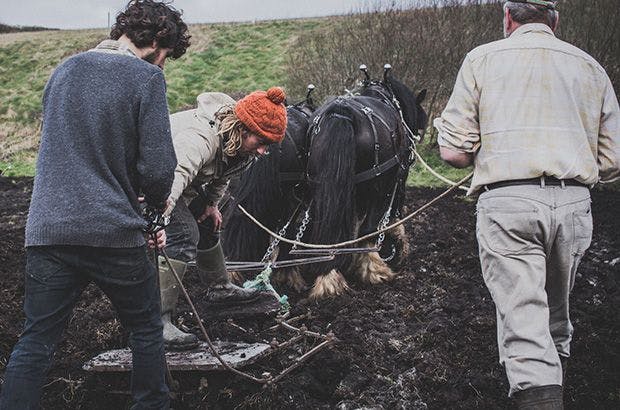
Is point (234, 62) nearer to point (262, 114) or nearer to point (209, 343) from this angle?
point (262, 114)

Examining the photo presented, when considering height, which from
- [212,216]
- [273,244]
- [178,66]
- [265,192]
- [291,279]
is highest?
[178,66]

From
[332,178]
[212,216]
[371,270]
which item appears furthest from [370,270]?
[212,216]

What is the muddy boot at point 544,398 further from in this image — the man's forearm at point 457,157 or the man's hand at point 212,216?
the man's hand at point 212,216

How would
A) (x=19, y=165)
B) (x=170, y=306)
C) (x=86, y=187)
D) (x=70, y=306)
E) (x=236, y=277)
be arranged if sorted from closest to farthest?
(x=86, y=187) → (x=70, y=306) → (x=170, y=306) → (x=236, y=277) → (x=19, y=165)

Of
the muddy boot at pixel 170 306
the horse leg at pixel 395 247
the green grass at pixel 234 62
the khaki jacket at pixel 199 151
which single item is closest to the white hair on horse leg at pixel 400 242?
the horse leg at pixel 395 247

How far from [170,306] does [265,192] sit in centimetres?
188

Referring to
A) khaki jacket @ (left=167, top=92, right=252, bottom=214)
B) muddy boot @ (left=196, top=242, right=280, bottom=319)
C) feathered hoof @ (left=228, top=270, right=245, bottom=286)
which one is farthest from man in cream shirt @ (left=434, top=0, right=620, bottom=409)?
feathered hoof @ (left=228, top=270, right=245, bottom=286)

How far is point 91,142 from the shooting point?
2297 millimetres

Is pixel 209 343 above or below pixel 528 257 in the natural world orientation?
below

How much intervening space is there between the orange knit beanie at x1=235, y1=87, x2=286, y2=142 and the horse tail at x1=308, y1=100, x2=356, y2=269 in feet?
5.54

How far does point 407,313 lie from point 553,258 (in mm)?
2003

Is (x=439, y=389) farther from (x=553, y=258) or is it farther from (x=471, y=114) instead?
(x=471, y=114)

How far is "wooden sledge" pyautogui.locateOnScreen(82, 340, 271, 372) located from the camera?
10.3 ft

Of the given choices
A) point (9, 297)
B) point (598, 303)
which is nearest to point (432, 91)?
point (598, 303)
